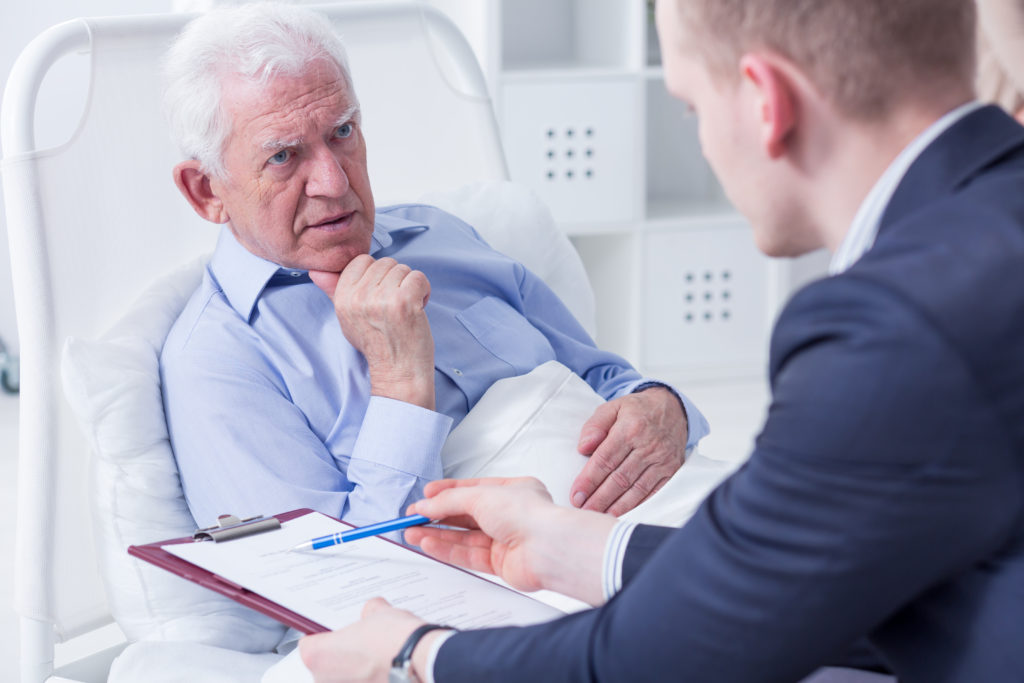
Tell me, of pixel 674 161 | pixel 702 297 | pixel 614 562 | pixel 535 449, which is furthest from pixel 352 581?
pixel 674 161

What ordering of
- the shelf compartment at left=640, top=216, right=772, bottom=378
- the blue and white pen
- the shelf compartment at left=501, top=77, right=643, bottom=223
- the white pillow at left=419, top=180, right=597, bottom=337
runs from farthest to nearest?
the shelf compartment at left=640, top=216, right=772, bottom=378
the shelf compartment at left=501, top=77, right=643, bottom=223
the white pillow at left=419, top=180, right=597, bottom=337
the blue and white pen

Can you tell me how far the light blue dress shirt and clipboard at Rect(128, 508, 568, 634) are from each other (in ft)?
0.67

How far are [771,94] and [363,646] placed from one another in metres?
0.49

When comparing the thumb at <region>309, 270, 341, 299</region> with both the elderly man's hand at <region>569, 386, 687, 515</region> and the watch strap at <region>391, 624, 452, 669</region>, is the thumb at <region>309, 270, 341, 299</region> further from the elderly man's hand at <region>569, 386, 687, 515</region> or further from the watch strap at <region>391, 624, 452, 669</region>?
the watch strap at <region>391, 624, 452, 669</region>

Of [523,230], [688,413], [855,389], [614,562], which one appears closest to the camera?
[855,389]

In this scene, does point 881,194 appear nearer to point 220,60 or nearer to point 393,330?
point 393,330

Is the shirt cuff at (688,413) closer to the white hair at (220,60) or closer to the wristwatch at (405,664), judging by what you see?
the white hair at (220,60)

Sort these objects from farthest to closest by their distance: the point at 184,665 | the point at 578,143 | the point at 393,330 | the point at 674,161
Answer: the point at 674,161 → the point at 578,143 → the point at 393,330 → the point at 184,665

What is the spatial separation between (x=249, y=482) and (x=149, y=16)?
685mm

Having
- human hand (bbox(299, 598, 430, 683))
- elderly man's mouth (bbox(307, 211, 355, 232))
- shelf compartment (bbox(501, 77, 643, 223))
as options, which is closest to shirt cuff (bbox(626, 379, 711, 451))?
elderly man's mouth (bbox(307, 211, 355, 232))

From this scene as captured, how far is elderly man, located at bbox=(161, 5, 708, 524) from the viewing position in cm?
130

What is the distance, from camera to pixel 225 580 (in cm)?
94

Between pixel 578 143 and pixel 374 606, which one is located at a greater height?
pixel 374 606

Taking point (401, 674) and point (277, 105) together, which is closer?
point (401, 674)
